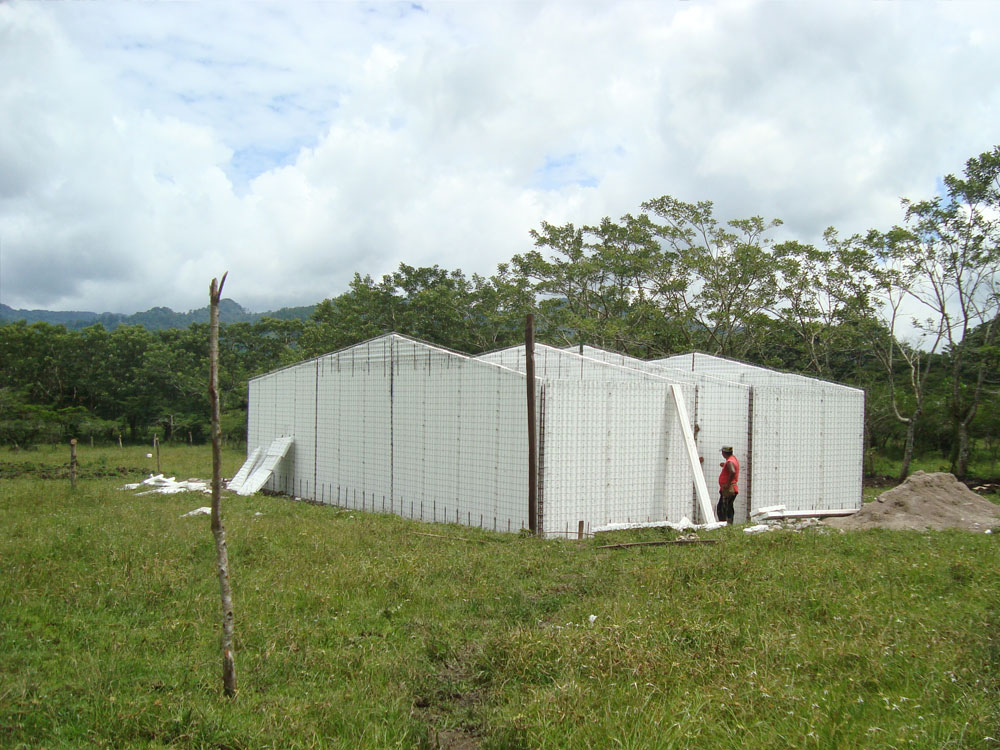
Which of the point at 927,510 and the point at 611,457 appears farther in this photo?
the point at 611,457

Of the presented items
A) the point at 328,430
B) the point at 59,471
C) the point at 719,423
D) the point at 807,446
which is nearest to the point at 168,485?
the point at 328,430

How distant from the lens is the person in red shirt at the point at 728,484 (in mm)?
11578

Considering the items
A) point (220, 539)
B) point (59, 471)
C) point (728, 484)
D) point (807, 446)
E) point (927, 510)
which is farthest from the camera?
point (59, 471)

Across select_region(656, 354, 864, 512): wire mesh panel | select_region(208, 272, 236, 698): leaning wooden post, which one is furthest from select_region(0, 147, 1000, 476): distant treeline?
select_region(208, 272, 236, 698): leaning wooden post

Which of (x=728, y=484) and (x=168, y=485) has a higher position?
(x=728, y=484)

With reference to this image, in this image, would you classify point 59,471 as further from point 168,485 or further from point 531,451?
point 531,451

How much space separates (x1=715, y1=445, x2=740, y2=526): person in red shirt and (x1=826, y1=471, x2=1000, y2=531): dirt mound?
155 cm

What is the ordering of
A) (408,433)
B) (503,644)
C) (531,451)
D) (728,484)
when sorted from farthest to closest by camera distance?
(408,433)
(728,484)
(531,451)
(503,644)

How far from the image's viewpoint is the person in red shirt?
1158cm

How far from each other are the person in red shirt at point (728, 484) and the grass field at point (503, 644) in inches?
111

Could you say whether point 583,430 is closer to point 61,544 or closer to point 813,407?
point 813,407

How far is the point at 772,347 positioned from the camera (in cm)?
2934

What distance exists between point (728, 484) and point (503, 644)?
7770 mm

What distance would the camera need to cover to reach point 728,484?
38.1 feet
